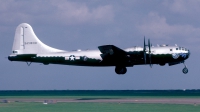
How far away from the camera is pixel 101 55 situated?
7350 centimetres

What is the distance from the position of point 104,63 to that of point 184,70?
529 inches

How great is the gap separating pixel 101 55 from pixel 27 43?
51.1 feet

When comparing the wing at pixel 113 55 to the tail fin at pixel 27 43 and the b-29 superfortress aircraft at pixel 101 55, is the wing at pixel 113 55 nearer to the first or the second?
the b-29 superfortress aircraft at pixel 101 55

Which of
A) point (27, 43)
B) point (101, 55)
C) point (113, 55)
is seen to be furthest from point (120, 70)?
point (27, 43)

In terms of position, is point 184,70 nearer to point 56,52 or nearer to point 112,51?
point 112,51

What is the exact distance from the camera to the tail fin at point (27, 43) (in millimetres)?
78875

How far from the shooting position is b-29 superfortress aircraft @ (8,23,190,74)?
71000 mm

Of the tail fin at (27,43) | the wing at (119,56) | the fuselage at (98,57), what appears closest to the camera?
the fuselage at (98,57)

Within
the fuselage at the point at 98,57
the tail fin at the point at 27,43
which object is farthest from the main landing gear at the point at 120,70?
the tail fin at the point at 27,43

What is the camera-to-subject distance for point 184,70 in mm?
71000

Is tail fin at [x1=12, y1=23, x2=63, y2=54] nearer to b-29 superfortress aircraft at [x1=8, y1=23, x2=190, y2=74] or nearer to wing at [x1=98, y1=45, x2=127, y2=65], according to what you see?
b-29 superfortress aircraft at [x1=8, y1=23, x2=190, y2=74]

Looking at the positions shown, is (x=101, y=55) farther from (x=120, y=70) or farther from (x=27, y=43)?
(x=27, y=43)

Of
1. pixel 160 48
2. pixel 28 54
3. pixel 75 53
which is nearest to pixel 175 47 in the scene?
pixel 160 48

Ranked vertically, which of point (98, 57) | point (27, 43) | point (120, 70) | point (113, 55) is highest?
point (27, 43)
